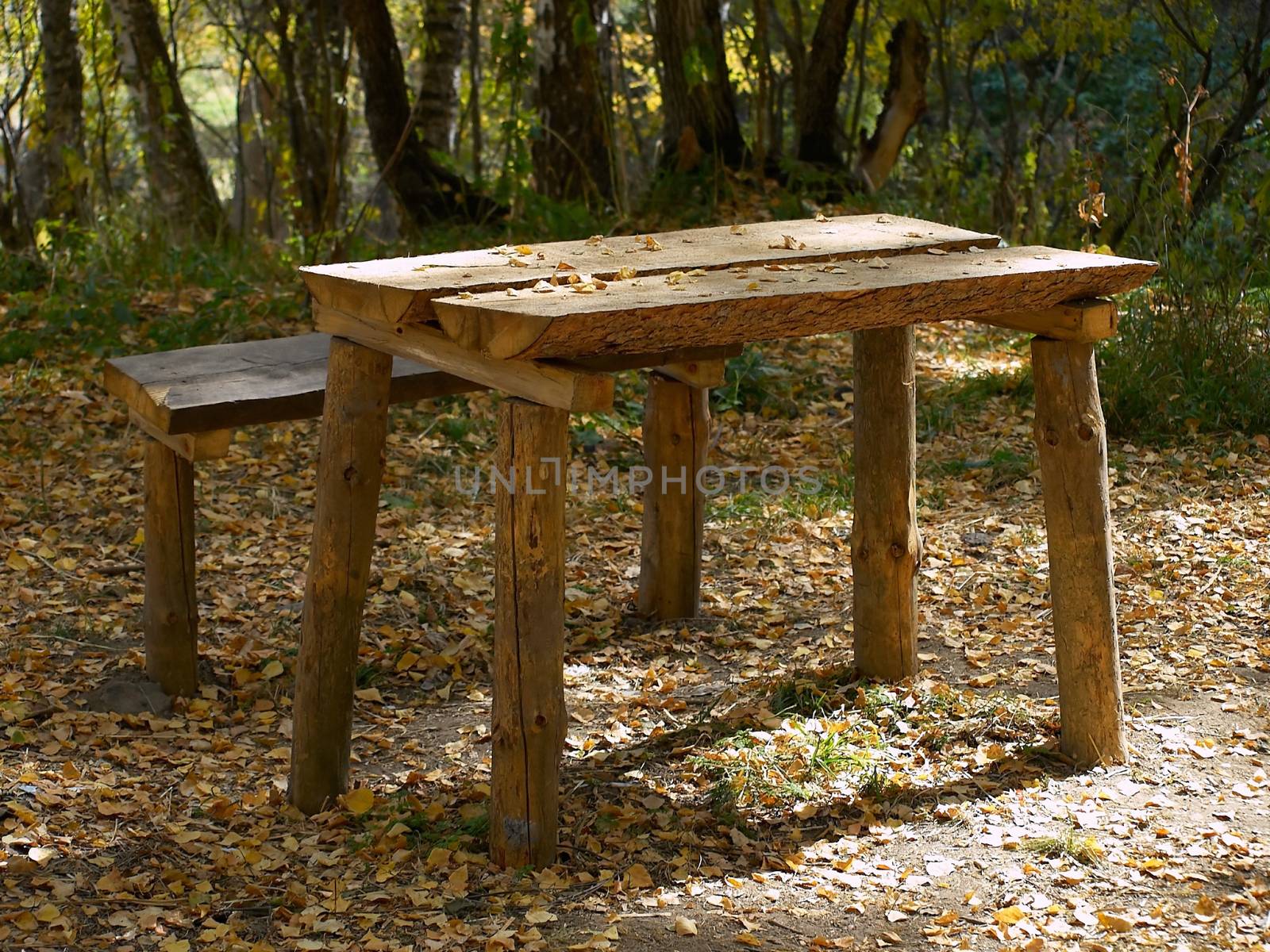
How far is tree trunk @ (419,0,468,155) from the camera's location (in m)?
8.41

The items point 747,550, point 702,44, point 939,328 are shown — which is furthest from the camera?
point 702,44

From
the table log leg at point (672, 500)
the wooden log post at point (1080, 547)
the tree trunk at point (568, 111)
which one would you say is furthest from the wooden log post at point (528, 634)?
the tree trunk at point (568, 111)

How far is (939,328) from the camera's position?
7473 millimetres

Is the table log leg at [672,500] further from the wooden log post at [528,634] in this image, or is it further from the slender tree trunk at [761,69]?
the slender tree trunk at [761,69]

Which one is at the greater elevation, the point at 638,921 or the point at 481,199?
the point at 481,199

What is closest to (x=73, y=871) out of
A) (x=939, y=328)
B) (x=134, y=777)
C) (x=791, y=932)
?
(x=134, y=777)

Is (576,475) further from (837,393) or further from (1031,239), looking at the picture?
(1031,239)

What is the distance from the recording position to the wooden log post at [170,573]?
147 inches

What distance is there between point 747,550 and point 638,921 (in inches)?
96.6

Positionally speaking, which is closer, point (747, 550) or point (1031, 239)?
point (747, 550)

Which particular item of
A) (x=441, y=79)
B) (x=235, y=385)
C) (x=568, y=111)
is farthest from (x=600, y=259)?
(x=441, y=79)

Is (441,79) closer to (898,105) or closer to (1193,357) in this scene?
(898,105)

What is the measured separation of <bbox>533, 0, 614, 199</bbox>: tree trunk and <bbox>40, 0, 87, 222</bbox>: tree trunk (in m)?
2.60

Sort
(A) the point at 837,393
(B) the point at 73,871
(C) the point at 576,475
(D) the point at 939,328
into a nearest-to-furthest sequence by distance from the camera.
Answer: (B) the point at 73,871, (C) the point at 576,475, (A) the point at 837,393, (D) the point at 939,328
